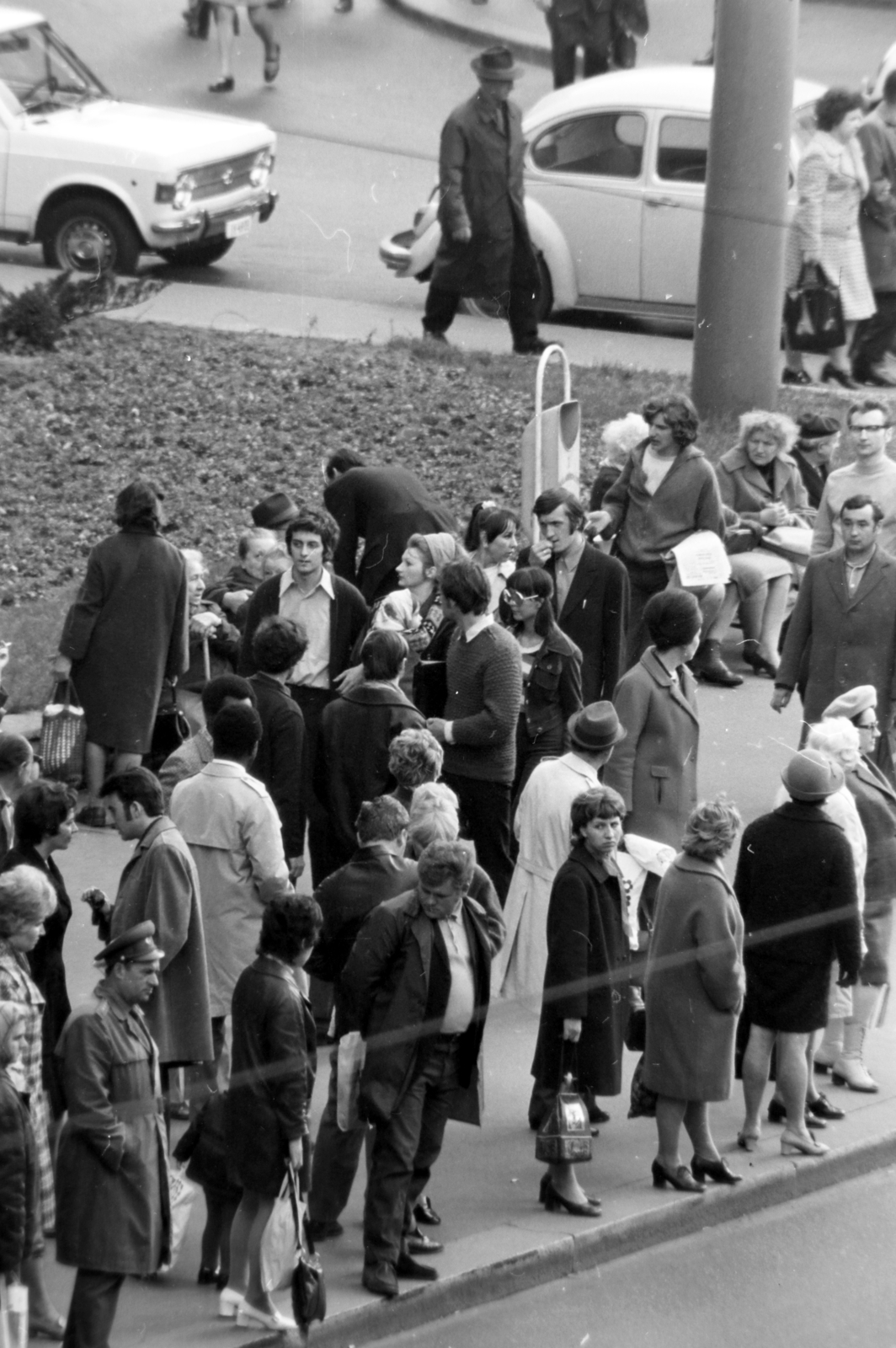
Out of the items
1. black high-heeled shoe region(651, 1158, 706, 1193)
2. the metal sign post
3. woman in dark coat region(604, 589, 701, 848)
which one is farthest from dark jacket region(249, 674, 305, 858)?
the metal sign post

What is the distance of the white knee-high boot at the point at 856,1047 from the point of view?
21.9ft

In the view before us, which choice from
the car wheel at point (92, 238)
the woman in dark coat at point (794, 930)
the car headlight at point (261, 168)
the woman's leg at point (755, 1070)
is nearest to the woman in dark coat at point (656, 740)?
the woman in dark coat at point (794, 930)

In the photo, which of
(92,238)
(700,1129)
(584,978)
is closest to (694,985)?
(584,978)

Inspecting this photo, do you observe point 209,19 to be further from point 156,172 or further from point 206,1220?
point 206,1220

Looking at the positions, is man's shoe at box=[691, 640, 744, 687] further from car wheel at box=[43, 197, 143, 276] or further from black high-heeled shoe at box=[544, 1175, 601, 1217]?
car wheel at box=[43, 197, 143, 276]

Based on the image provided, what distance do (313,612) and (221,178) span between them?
13.7 feet

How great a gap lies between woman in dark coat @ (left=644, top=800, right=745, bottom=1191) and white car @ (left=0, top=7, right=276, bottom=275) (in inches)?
103

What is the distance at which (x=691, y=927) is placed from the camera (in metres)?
5.78

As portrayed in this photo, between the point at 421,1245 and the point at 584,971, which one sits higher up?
the point at 584,971

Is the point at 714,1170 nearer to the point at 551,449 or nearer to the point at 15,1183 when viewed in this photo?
the point at 15,1183

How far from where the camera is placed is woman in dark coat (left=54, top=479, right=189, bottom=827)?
7777 mm

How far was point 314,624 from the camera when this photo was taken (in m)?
7.48

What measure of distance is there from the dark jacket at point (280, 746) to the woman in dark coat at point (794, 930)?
1.50 meters

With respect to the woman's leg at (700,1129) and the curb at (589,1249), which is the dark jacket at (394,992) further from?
the woman's leg at (700,1129)
